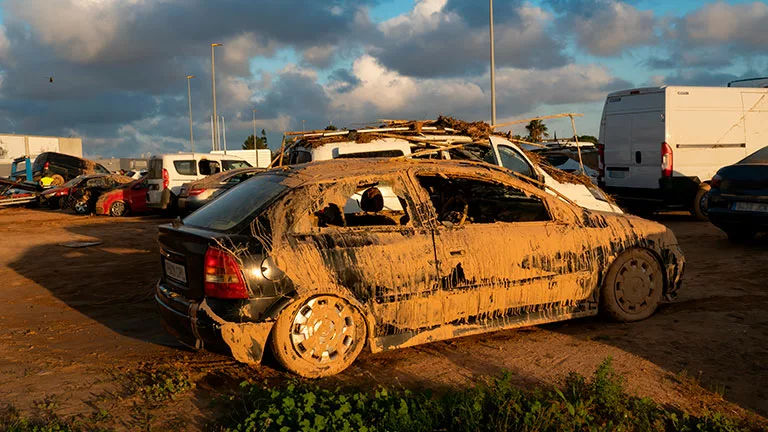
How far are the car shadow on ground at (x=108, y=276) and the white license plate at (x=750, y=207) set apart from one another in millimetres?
8202

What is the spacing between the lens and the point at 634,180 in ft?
45.7

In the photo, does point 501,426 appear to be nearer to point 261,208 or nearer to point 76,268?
point 261,208

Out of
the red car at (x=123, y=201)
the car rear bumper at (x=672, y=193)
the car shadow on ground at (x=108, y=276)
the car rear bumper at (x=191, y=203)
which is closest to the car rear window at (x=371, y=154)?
the car shadow on ground at (x=108, y=276)

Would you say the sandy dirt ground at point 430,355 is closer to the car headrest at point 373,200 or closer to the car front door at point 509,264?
the car front door at point 509,264

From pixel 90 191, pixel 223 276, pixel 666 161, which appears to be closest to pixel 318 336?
pixel 223 276

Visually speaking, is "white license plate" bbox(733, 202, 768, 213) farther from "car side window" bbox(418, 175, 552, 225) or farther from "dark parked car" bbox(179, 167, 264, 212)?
"dark parked car" bbox(179, 167, 264, 212)

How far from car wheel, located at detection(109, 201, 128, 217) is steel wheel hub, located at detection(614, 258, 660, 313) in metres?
18.1

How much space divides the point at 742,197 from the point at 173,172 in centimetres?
1451

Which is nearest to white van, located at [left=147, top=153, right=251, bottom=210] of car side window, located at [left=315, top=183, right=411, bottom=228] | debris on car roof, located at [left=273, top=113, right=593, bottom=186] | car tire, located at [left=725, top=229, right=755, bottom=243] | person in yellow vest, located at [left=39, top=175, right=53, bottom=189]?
debris on car roof, located at [left=273, top=113, right=593, bottom=186]

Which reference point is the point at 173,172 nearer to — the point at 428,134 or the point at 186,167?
the point at 186,167

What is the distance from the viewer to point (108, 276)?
9430 mm

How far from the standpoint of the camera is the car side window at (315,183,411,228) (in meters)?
5.24

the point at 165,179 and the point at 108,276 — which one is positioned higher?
the point at 165,179

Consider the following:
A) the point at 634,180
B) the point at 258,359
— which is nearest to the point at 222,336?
the point at 258,359
